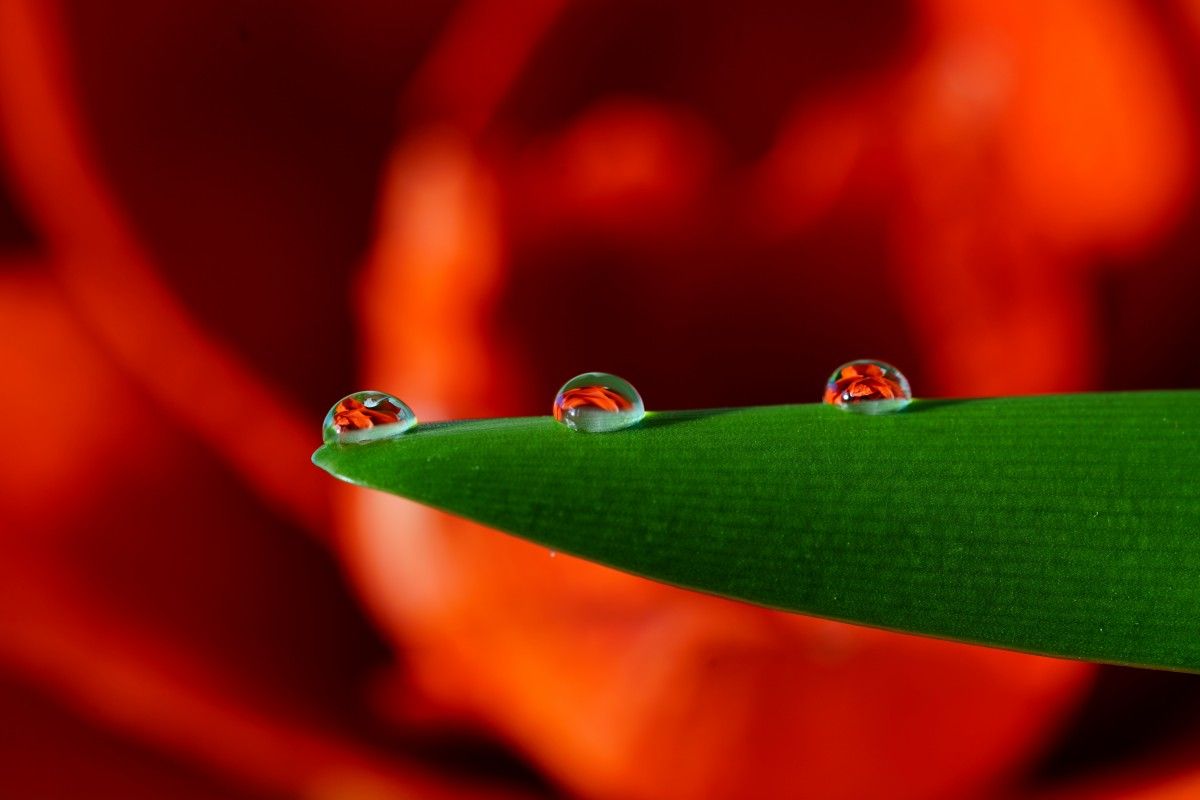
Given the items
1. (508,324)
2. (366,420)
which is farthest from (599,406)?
(508,324)

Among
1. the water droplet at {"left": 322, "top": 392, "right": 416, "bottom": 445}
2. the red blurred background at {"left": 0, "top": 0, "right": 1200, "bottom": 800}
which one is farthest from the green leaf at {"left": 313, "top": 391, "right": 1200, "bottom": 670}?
the red blurred background at {"left": 0, "top": 0, "right": 1200, "bottom": 800}

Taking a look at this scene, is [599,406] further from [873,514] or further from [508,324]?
[508,324]

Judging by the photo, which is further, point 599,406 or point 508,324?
point 508,324

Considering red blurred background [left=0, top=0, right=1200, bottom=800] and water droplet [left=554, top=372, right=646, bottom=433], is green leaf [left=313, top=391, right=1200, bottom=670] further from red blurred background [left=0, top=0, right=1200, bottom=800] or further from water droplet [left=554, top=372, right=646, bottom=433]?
red blurred background [left=0, top=0, right=1200, bottom=800]

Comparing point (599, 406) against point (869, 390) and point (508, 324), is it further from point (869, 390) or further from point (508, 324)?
point (508, 324)

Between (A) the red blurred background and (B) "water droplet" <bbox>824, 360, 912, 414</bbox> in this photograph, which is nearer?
(B) "water droplet" <bbox>824, 360, 912, 414</bbox>

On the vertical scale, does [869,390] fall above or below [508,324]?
below
